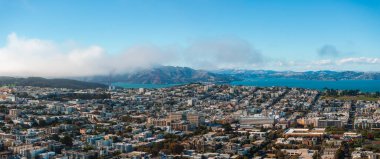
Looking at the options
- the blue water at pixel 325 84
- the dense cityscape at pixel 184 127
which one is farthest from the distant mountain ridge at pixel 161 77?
the dense cityscape at pixel 184 127

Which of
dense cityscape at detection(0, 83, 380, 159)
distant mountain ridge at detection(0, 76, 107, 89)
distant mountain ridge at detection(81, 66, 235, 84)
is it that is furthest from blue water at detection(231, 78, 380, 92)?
distant mountain ridge at detection(0, 76, 107, 89)

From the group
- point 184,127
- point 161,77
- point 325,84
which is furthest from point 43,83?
point 325,84

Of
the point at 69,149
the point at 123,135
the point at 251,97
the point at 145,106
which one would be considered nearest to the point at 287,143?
the point at 123,135

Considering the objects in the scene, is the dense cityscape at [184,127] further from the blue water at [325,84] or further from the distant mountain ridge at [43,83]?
the blue water at [325,84]

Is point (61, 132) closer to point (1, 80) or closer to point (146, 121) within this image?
point (146, 121)

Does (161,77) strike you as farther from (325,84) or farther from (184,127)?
(184,127)

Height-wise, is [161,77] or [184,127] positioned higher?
[161,77]

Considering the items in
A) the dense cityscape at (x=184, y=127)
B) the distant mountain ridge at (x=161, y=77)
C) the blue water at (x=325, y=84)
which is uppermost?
the distant mountain ridge at (x=161, y=77)
